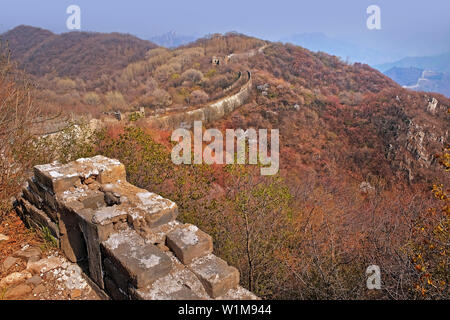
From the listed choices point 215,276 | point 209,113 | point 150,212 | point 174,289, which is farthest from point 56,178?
point 209,113

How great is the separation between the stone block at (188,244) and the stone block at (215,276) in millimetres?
112

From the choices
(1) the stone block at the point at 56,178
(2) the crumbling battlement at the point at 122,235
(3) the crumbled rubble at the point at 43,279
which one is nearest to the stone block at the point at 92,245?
(2) the crumbling battlement at the point at 122,235

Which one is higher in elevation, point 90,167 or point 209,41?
point 209,41

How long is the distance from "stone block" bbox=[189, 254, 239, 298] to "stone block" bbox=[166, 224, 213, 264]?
0.11 metres

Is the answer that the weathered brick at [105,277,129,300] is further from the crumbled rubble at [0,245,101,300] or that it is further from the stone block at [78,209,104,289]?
the crumbled rubble at [0,245,101,300]

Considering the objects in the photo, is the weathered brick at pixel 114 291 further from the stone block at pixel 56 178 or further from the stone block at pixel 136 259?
the stone block at pixel 56 178

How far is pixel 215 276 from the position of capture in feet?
9.58

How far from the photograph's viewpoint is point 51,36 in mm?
75438

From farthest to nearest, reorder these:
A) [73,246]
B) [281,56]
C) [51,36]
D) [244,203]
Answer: [51,36] < [281,56] < [244,203] < [73,246]

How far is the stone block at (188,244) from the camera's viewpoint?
3.25m

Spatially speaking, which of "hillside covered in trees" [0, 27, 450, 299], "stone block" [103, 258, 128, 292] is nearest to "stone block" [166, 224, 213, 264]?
"stone block" [103, 258, 128, 292]

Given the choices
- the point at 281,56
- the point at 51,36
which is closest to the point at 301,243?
the point at 281,56

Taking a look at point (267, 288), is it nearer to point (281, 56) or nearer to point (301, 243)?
point (301, 243)
